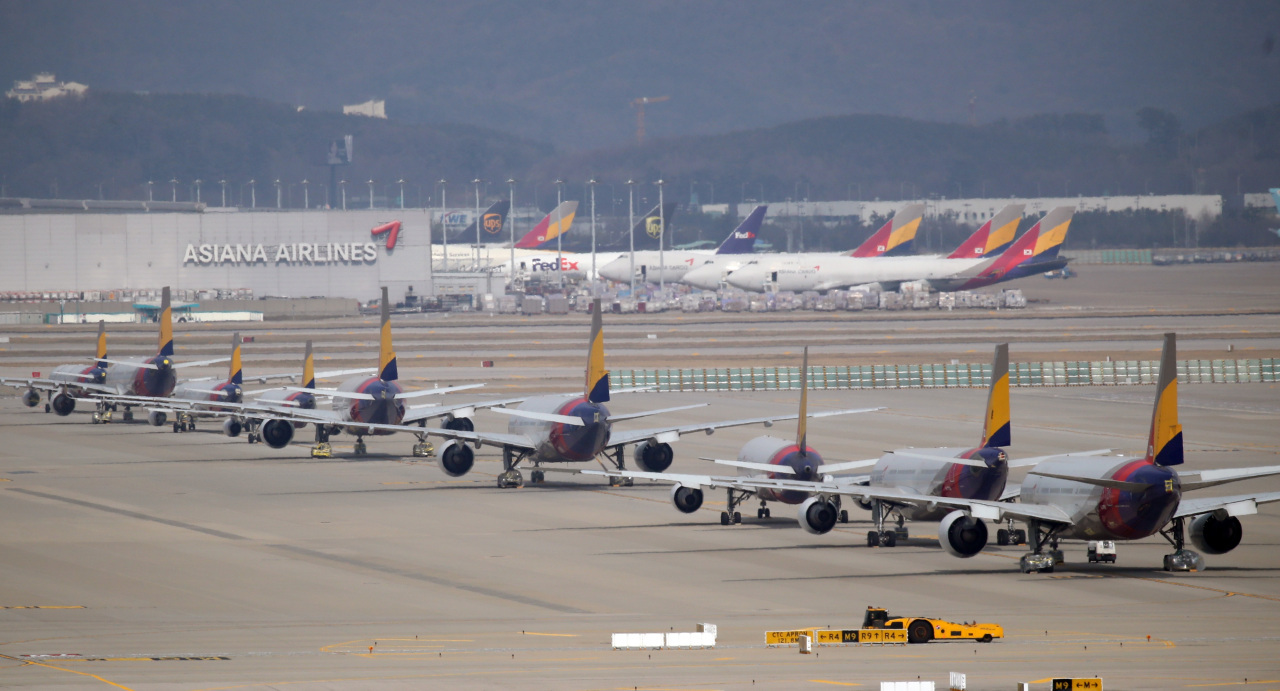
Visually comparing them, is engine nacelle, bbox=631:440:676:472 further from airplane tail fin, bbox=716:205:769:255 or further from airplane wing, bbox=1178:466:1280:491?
airplane tail fin, bbox=716:205:769:255

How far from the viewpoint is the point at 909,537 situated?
133 feet

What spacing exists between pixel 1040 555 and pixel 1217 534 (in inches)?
164

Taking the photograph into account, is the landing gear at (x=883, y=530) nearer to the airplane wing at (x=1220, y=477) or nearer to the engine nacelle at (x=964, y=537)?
the engine nacelle at (x=964, y=537)

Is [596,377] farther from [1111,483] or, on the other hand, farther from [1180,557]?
[1180,557]

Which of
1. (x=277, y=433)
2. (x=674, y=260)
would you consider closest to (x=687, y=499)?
(x=277, y=433)

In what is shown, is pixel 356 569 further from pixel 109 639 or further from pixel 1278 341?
pixel 1278 341

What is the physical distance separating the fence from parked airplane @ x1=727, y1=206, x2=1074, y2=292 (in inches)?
2373

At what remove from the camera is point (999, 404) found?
35.6 m

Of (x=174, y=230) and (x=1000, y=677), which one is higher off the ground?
(x=174, y=230)

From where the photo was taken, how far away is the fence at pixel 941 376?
89.2m

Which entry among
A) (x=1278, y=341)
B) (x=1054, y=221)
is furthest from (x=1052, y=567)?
(x=1054, y=221)

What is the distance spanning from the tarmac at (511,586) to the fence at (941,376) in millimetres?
26555

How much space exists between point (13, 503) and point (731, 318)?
99.0 metres

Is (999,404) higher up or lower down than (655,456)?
higher up
